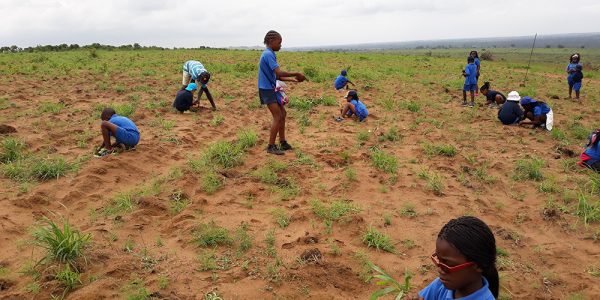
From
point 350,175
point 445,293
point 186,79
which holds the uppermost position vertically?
point 186,79

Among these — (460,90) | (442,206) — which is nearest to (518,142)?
(442,206)

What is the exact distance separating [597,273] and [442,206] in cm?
133

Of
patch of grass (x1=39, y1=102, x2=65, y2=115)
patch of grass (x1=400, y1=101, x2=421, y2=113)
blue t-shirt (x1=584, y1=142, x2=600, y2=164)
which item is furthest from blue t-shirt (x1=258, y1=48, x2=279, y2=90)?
patch of grass (x1=39, y1=102, x2=65, y2=115)

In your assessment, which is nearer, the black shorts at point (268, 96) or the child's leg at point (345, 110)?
the black shorts at point (268, 96)

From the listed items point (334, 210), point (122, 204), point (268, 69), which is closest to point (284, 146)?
point (268, 69)

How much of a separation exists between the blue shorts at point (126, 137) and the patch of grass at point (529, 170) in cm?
462

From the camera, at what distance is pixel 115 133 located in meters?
4.96

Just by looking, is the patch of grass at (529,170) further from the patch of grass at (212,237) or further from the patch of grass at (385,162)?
the patch of grass at (212,237)

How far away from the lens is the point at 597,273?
2977 millimetres

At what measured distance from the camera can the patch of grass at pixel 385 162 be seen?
4.85 m

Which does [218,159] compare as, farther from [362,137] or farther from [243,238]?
[362,137]

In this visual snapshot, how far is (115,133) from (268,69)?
2.03 metres

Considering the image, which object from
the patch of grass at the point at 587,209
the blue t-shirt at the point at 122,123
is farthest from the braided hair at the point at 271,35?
the patch of grass at the point at 587,209

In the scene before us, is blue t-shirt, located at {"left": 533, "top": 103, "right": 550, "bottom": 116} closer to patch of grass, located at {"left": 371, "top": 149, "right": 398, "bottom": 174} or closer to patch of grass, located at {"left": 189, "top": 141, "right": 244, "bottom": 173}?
patch of grass, located at {"left": 371, "top": 149, "right": 398, "bottom": 174}
